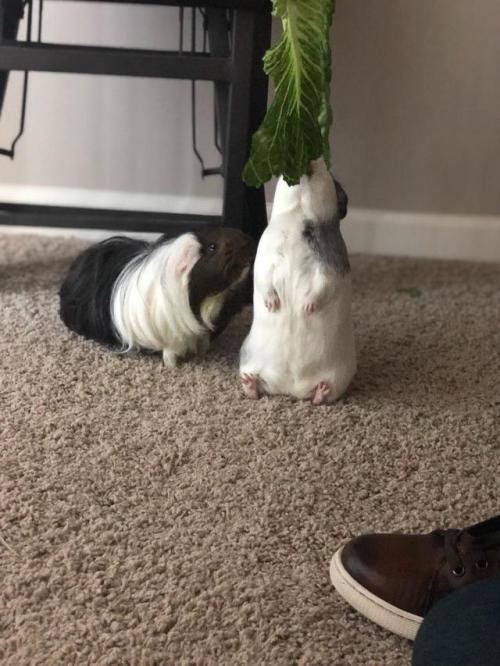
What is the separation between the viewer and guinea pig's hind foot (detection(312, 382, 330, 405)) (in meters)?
1.09

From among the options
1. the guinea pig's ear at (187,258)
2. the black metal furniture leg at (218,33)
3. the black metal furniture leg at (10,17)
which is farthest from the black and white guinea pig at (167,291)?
the black metal furniture leg at (10,17)

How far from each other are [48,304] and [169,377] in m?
0.32

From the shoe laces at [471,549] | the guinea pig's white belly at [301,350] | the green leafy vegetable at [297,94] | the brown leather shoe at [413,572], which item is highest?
the green leafy vegetable at [297,94]

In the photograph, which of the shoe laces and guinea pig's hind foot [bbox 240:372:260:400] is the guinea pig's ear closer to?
guinea pig's hind foot [bbox 240:372:260:400]

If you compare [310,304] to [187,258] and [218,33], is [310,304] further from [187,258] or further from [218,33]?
[218,33]

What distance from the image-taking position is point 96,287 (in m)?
1.19

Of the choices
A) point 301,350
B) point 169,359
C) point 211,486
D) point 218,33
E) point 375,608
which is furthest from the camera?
point 218,33

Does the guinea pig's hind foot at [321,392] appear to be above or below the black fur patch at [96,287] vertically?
below

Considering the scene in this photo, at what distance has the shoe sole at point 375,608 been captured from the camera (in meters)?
0.76

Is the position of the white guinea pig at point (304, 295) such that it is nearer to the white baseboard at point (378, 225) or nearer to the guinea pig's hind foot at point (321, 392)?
the guinea pig's hind foot at point (321, 392)

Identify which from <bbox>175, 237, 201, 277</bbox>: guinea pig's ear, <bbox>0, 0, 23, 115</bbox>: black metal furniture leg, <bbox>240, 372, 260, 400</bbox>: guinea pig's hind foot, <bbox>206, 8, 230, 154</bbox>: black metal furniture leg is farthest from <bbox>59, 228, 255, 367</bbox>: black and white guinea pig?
<bbox>0, 0, 23, 115</bbox>: black metal furniture leg

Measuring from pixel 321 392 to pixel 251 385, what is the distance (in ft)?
0.33

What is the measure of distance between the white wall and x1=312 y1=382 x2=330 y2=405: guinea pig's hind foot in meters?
0.64

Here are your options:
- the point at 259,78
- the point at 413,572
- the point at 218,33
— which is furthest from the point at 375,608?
the point at 218,33
